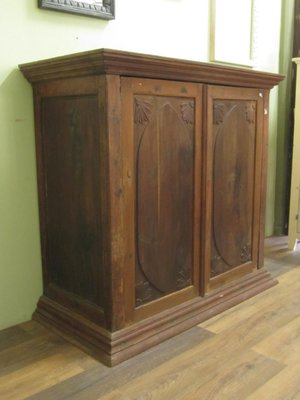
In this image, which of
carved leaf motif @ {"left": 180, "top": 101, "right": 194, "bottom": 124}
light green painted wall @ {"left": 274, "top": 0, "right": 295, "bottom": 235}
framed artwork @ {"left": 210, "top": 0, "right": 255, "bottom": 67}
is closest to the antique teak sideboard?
carved leaf motif @ {"left": 180, "top": 101, "right": 194, "bottom": 124}

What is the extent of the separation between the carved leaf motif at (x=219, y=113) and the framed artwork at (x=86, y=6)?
26.0 inches

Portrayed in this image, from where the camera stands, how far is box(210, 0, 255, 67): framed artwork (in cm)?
262

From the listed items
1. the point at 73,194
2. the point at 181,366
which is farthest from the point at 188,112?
the point at 181,366

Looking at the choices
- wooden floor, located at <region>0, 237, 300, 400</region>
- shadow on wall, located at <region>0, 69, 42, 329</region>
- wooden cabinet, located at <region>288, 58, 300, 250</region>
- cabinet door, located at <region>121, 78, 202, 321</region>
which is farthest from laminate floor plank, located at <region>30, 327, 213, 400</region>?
wooden cabinet, located at <region>288, 58, 300, 250</region>

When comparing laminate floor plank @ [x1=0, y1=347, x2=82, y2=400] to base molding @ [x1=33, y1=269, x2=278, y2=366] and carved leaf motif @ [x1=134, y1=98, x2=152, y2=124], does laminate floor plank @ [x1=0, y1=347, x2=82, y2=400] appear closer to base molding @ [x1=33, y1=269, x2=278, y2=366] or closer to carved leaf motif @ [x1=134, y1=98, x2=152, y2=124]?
base molding @ [x1=33, y1=269, x2=278, y2=366]

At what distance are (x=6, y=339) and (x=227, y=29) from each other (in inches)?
84.2

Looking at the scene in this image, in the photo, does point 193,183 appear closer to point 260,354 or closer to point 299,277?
point 260,354

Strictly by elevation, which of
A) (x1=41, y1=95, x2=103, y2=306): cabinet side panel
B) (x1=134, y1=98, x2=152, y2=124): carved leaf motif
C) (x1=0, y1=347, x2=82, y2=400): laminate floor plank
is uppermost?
(x1=134, y1=98, x2=152, y2=124): carved leaf motif

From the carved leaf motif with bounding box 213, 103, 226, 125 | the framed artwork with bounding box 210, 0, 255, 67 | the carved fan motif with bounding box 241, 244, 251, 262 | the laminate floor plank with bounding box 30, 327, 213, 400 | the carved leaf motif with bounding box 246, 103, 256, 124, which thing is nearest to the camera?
the laminate floor plank with bounding box 30, 327, 213, 400

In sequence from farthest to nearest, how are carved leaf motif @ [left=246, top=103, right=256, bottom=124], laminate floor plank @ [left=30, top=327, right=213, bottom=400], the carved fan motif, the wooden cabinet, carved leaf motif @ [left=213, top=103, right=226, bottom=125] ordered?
the wooden cabinet, the carved fan motif, carved leaf motif @ [left=246, top=103, right=256, bottom=124], carved leaf motif @ [left=213, top=103, right=226, bottom=125], laminate floor plank @ [left=30, top=327, right=213, bottom=400]

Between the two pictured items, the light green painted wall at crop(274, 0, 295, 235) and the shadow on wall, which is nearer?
the shadow on wall

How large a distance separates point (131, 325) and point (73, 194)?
0.56 meters

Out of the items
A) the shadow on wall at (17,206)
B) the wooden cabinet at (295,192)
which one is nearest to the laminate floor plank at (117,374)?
the shadow on wall at (17,206)

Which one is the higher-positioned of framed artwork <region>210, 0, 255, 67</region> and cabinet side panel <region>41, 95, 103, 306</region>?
framed artwork <region>210, 0, 255, 67</region>
